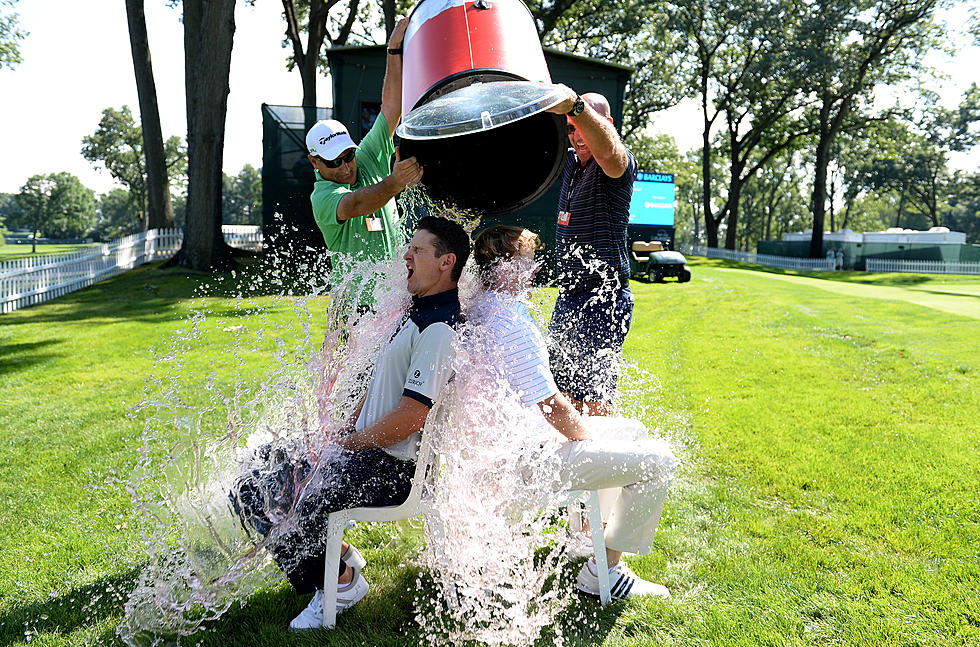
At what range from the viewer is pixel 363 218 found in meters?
3.68

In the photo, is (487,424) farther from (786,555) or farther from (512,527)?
(786,555)

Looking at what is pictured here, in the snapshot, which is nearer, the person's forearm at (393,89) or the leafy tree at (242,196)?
the person's forearm at (393,89)

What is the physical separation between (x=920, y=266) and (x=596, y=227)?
3612 centimetres

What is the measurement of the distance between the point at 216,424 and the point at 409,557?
271 centimetres

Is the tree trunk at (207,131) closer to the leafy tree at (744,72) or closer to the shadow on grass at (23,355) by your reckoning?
the shadow on grass at (23,355)

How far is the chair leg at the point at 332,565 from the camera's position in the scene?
106 inches

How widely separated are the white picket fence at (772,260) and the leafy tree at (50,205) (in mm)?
79066

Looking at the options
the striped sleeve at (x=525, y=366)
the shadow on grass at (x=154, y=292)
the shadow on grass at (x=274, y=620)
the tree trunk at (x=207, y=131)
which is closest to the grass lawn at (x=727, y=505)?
the shadow on grass at (x=274, y=620)

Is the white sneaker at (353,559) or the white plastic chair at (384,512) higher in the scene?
the white plastic chair at (384,512)

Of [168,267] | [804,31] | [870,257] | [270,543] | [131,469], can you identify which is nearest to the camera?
[270,543]

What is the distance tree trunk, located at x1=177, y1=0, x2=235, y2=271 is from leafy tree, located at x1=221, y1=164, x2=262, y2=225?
103 m

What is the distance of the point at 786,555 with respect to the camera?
11.5 feet

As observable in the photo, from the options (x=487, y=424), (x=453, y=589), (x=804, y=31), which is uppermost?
(x=804, y=31)

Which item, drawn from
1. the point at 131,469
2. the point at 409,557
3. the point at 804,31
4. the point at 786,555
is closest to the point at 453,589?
the point at 409,557
